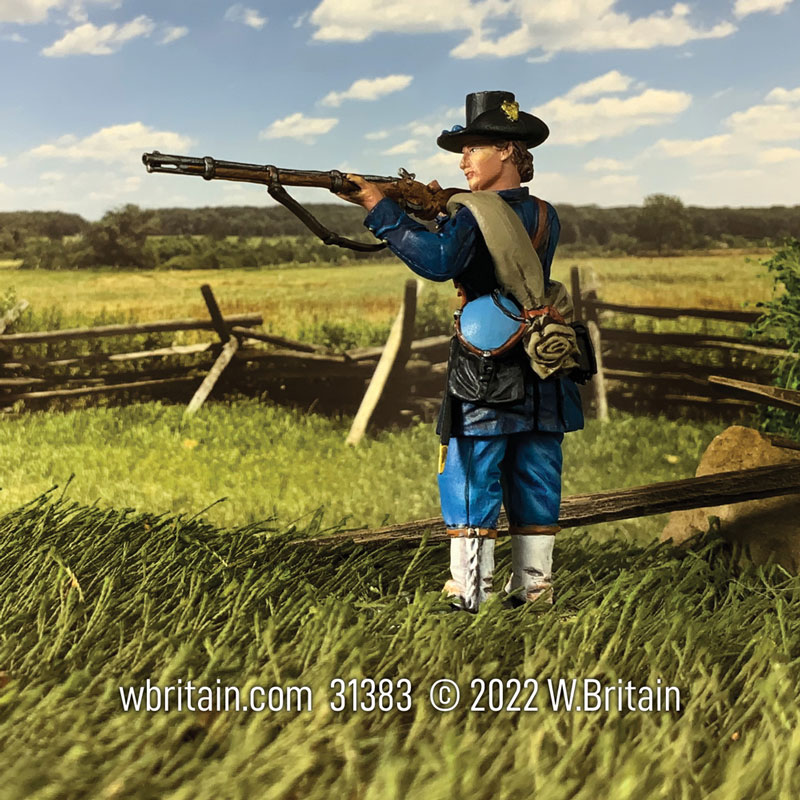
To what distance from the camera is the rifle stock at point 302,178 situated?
250 centimetres

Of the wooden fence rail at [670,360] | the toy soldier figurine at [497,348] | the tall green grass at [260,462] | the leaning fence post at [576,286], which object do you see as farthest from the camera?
the leaning fence post at [576,286]

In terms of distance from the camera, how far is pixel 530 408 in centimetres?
269

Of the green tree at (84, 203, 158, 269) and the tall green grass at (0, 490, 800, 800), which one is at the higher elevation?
the green tree at (84, 203, 158, 269)

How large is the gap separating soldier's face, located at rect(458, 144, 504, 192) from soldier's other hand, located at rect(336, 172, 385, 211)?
0.95 feet

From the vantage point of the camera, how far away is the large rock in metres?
3.59

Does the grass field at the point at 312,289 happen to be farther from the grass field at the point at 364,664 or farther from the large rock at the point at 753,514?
the large rock at the point at 753,514

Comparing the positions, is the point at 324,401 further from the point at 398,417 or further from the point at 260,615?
the point at 260,615

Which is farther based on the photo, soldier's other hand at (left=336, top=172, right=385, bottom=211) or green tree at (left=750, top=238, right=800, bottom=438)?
green tree at (left=750, top=238, right=800, bottom=438)

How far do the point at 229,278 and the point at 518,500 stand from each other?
3.45 m

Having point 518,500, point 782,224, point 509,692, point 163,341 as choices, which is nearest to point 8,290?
point 163,341

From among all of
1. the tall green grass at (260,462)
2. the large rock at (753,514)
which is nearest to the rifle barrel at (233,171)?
the large rock at (753,514)

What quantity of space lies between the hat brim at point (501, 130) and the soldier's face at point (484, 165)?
0.03 meters

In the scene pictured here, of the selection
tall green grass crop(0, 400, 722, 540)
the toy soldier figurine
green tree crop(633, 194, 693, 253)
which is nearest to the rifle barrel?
the toy soldier figurine

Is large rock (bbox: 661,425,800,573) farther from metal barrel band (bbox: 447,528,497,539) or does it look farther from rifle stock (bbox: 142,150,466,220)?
rifle stock (bbox: 142,150,466,220)
